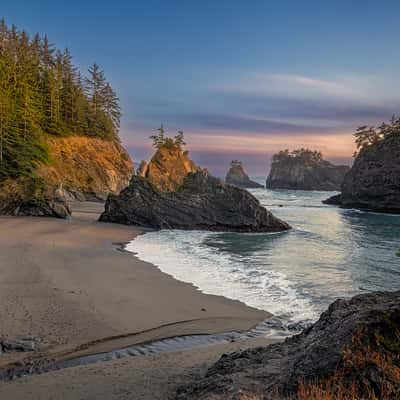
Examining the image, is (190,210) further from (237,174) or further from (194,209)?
(237,174)

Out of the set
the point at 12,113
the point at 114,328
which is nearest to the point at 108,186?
the point at 12,113

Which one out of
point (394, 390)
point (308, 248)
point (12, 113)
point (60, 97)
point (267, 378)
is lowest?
point (308, 248)

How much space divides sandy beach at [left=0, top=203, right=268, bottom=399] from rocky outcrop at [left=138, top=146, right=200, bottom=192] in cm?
5597

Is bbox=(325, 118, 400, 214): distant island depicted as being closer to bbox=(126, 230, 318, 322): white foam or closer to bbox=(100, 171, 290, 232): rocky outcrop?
bbox=(100, 171, 290, 232): rocky outcrop

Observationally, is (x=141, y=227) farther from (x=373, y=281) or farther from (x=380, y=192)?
(x=380, y=192)

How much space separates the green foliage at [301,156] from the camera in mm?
154125

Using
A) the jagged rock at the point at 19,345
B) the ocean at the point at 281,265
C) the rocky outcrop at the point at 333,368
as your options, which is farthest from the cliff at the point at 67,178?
the rocky outcrop at the point at 333,368

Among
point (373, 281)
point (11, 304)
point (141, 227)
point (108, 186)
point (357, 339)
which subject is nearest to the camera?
point (357, 339)

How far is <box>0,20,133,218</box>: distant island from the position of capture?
32281mm

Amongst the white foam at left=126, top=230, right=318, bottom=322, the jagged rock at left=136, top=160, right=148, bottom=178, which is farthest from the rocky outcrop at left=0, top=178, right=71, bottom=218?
the jagged rock at left=136, top=160, right=148, bottom=178

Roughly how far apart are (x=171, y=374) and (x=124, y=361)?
3.98 feet

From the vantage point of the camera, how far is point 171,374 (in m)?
5.89

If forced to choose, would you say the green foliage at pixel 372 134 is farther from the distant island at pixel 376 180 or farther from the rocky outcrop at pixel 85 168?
the rocky outcrop at pixel 85 168

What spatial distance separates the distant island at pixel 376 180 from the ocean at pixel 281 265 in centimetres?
3327
